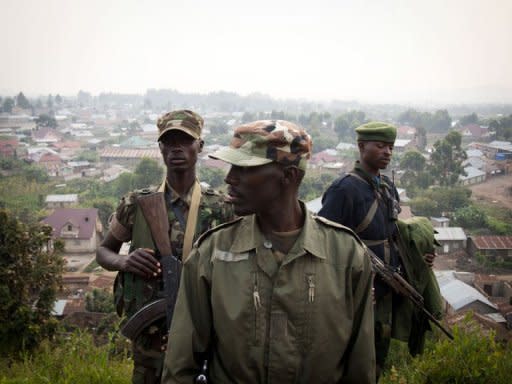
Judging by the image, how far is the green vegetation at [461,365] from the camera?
3.12 metres

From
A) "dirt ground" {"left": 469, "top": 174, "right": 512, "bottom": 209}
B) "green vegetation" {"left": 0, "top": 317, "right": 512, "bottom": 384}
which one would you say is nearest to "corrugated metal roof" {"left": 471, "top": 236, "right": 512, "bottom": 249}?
"dirt ground" {"left": 469, "top": 174, "right": 512, "bottom": 209}

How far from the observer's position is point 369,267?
62.4 inches

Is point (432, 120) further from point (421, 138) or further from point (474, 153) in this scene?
point (474, 153)

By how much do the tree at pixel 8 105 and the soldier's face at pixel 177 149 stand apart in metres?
65.0

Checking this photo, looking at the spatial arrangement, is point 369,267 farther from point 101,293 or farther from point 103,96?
point 103,96

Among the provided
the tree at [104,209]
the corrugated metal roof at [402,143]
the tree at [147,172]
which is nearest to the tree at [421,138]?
the corrugated metal roof at [402,143]

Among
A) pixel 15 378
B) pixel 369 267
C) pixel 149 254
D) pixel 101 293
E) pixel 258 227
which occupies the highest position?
pixel 258 227

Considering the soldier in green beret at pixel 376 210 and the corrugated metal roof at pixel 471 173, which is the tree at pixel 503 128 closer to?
the corrugated metal roof at pixel 471 173

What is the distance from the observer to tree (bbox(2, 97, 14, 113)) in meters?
60.1

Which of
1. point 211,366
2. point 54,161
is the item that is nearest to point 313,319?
point 211,366

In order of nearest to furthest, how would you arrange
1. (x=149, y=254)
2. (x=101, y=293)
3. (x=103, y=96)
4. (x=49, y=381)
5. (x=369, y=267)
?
1. (x=369, y=267)
2. (x=149, y=254)
3. (x=49, y=381)
4. (x=101, y=293)
5. (x=103, y=96)

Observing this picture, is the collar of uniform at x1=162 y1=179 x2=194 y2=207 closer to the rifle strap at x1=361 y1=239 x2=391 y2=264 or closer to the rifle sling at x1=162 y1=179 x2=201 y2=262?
the rifle sling at x1=162 y1=179 x2=201 y2=262

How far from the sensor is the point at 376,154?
2889mm

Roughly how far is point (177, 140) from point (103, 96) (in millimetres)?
126871
